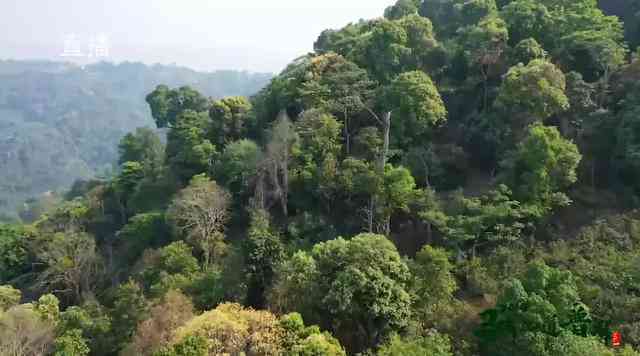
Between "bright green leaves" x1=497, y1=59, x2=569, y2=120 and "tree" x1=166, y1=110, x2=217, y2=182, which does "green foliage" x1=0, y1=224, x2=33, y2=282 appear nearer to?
"tree" x1=166, y1=110, x2=217, y2=182

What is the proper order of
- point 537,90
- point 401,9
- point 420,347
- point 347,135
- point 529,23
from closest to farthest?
point 420,347 < point 537,90 < point 347,135 < point 529,23 < point 401,9

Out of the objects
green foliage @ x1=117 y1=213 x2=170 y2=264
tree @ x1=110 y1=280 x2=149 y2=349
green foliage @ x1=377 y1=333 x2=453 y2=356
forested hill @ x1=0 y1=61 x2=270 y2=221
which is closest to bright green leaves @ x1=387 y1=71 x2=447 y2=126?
green foliage @ x1=377 y1=333 x2=453 y2=356

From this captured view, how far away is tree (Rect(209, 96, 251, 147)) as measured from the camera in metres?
24.9

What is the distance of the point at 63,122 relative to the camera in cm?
13575

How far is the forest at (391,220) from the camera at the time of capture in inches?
510

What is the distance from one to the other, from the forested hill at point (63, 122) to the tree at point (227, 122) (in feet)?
226

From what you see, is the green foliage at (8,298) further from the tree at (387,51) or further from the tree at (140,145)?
the tree at (387,51)

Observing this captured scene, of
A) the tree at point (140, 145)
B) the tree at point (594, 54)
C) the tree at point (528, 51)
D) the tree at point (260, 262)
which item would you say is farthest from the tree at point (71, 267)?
the tree at point (594, 54)

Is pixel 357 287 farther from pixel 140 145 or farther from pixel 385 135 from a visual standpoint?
pixel 140 145

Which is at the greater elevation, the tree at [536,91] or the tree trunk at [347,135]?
the tree at [536,91]

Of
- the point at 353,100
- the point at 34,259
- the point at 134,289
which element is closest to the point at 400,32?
the point at 353,100

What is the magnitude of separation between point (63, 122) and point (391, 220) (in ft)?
437

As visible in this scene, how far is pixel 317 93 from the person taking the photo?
2186 cm

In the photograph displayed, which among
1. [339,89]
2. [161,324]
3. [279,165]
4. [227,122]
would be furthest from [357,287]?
[227,122]
